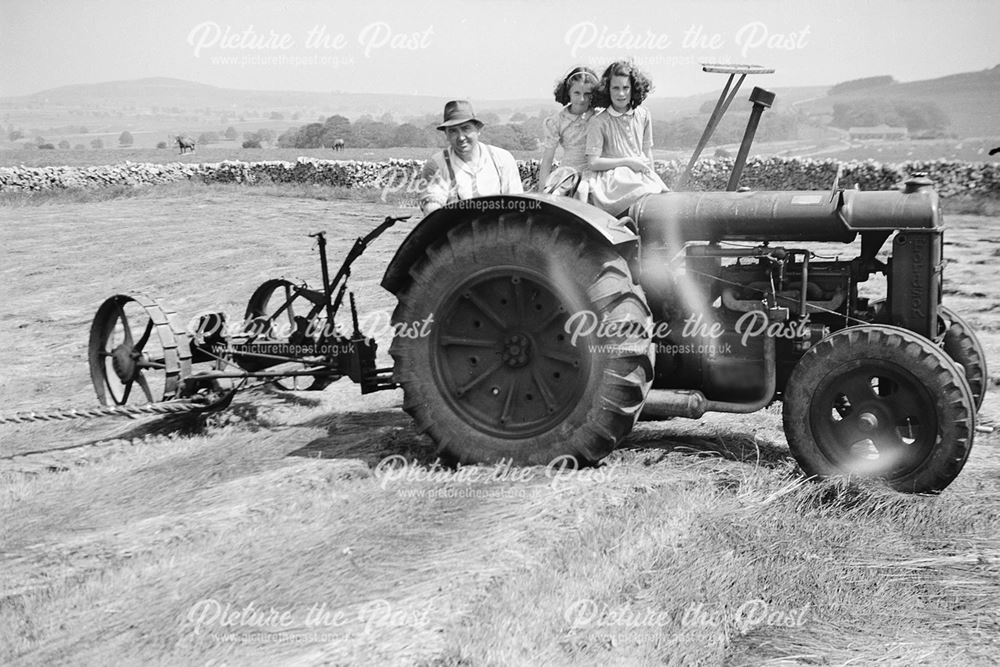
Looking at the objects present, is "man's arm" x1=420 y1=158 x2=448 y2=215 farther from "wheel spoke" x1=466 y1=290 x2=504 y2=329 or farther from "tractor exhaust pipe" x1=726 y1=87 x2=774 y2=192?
"tractor exhaust pipe" x1=726 y1=87 x2=774 y2=192

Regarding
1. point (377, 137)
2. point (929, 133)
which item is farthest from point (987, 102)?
point (377, 137)

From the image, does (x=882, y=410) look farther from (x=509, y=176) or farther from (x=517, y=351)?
(x=509, y=176)

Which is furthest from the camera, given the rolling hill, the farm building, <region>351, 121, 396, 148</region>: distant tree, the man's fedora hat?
the rolling hill

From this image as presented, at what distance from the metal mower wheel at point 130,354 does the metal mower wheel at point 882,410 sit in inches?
138

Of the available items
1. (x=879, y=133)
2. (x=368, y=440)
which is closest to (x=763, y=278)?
(x=368, y=440)

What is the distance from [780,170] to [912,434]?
59.9 ft

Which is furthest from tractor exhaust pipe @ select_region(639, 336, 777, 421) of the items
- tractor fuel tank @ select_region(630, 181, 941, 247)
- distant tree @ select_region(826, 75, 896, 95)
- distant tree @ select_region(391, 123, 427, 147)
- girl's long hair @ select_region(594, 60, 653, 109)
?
distant tree @ select_region(826, 75, 896, 95)

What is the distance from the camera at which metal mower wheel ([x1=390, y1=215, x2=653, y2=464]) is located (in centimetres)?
466

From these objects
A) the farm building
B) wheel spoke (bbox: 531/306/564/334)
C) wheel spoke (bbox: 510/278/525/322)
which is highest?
the farm building

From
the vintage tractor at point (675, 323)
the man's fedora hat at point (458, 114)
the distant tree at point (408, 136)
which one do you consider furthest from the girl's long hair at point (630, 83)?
the distant tree at point (408, 136)

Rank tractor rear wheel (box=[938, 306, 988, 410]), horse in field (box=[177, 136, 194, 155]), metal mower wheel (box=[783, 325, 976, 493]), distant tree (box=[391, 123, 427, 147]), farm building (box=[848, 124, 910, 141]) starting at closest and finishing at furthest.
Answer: metal mower wheel (box=[783, 325, 976, 493]), tractor rear wheel (box=[938, 306, 988, 410]), horse in field (box=[177, 136, 194, 155]), distant tree (box=[391, 123, 427, 147]), farm building (box=[848, 124, 910, 141])

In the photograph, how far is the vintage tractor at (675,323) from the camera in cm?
448

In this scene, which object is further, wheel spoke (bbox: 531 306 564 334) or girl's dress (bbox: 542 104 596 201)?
girl's dress (bbox: 542 104 596 201)

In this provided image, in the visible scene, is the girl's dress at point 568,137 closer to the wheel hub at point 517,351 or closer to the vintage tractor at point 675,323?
the vintage tractor at point 675,323
